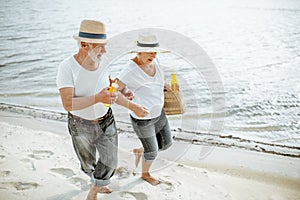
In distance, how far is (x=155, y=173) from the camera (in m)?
3.71

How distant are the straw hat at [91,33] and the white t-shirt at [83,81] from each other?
17 cm

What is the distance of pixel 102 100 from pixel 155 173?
1498 mm

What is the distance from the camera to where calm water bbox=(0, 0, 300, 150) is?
223 inches

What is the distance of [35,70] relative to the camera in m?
8.72

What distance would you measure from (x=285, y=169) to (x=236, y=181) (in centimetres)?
72

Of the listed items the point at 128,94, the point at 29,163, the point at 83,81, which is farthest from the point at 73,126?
the point at 29,163

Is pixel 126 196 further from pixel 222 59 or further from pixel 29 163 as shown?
pixel 222 59

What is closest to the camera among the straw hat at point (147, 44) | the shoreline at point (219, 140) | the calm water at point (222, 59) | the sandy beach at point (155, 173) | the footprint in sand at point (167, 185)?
the straw hat at point (147, 44)

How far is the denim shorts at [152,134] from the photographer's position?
3133mm

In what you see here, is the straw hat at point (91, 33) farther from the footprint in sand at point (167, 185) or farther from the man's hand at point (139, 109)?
the footprint in sand at point (167, 185)

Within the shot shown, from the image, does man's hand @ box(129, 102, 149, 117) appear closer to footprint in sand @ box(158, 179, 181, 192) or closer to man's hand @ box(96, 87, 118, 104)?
man's hand @ box(96, 87, 118, 104)

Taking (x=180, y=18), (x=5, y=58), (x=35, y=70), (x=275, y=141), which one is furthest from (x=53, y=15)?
(x=275, y=141)

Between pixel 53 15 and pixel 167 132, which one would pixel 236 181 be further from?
pixel 53 15

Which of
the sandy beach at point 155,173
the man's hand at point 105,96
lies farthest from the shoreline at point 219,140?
the man's hand at point 105,96
